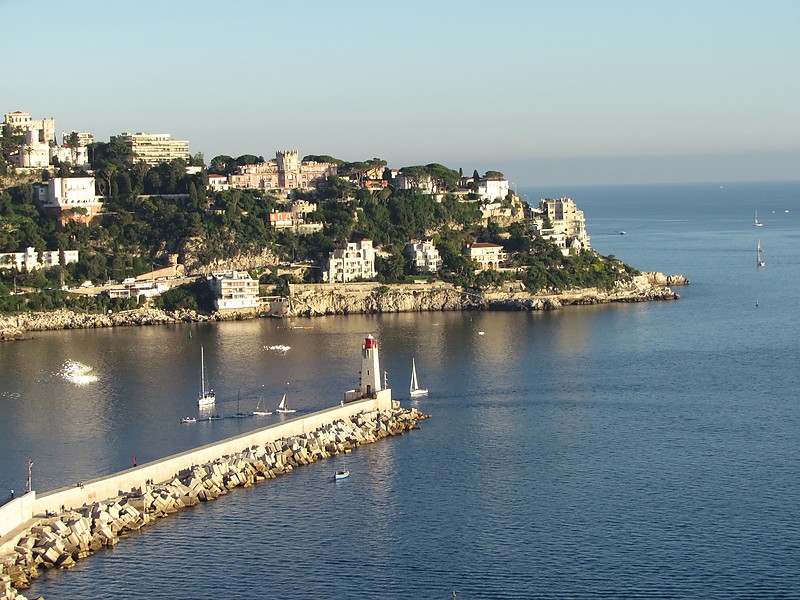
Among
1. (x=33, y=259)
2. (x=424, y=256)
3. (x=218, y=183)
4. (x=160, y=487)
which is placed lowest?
(x=160, y=487)

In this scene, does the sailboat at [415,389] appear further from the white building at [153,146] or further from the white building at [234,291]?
the white building at [153,146]

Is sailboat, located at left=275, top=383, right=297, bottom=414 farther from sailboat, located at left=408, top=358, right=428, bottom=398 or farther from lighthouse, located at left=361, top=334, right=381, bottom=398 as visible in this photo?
sailboat, located at left=408, top=358, right=428, bottom=398

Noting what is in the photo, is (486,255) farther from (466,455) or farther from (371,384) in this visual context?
(466,455)

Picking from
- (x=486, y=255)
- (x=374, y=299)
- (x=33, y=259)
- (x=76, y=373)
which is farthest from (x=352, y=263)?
(x=76, y=373)

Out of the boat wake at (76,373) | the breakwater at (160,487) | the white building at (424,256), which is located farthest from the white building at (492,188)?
the breakwater at (160,487)

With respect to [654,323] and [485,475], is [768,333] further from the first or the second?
[485,475]
